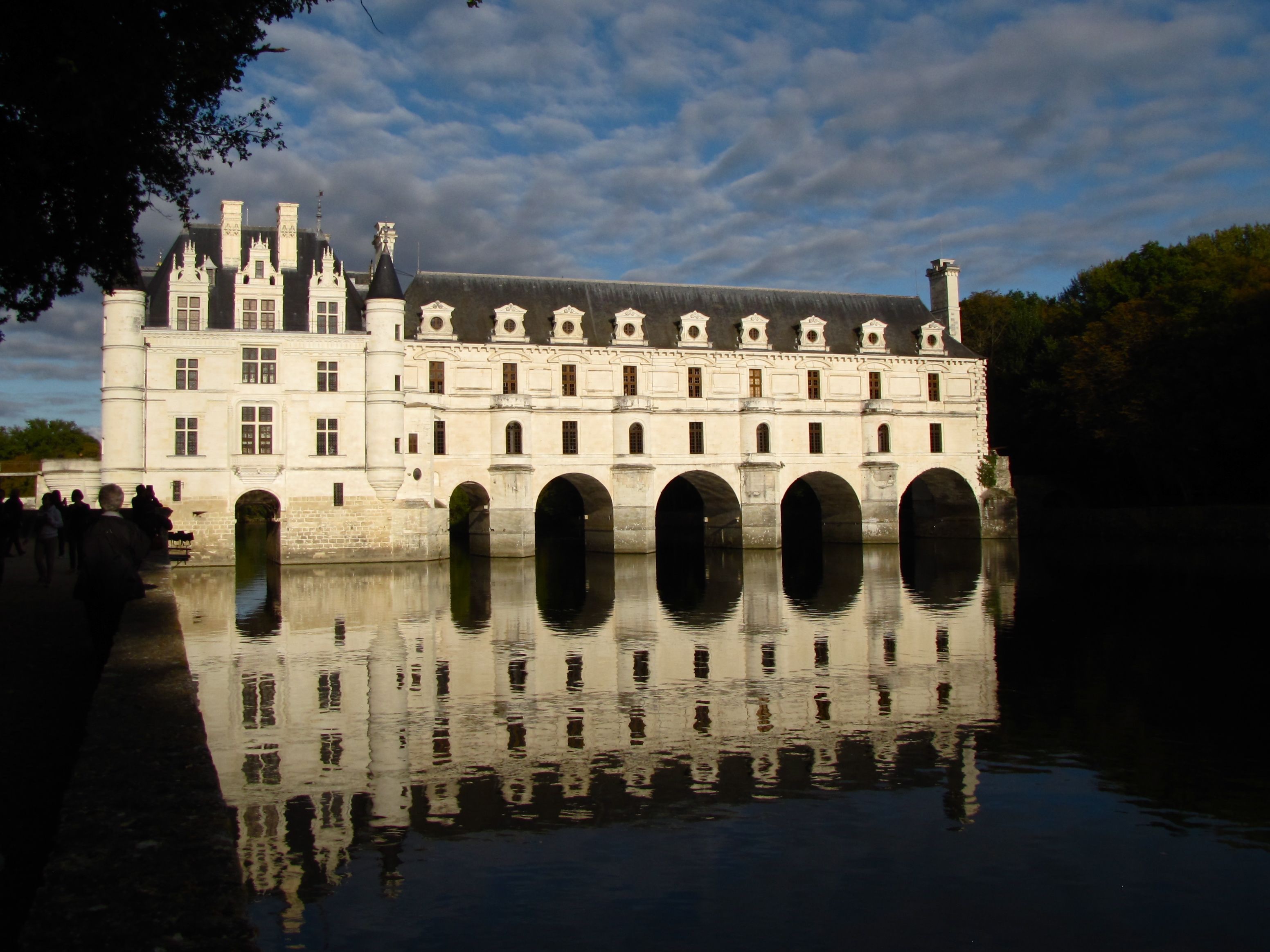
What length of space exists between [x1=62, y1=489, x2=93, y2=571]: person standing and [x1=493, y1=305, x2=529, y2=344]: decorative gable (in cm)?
1907

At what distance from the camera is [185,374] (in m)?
33.2

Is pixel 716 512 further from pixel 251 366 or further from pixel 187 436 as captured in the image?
pixel 187 436

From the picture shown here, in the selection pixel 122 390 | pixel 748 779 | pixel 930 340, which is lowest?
pixel 748 779

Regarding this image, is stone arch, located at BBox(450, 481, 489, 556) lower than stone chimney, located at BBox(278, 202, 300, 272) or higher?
lower

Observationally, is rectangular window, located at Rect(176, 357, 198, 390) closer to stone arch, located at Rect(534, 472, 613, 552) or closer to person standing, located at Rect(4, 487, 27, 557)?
person standing, located at Rect(4, 487, 27, 557)

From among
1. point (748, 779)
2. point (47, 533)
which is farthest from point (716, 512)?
point (748, 779)

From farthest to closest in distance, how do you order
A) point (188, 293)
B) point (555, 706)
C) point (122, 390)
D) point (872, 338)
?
point (872, 338) → point (188, 293) → point (122, 390) → point (555, 706)

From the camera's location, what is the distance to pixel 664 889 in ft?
22.7

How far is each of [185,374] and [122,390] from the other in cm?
196

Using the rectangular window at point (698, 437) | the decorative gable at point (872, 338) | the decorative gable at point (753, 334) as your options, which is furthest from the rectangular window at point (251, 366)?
the decorative gable at point (872, 338)

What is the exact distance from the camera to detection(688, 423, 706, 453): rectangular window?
136ft

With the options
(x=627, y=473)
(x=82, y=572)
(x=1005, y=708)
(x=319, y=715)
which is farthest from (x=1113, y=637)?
(x=627, y=473)

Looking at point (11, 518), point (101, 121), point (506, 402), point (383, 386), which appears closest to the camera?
point (101, 121)

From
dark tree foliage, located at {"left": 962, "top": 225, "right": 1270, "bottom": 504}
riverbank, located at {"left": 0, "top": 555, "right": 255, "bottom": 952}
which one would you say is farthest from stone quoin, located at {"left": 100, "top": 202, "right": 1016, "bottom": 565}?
riverbank, located at {"left": 0, "top": 555, "right": 255, "bottom": 952}
